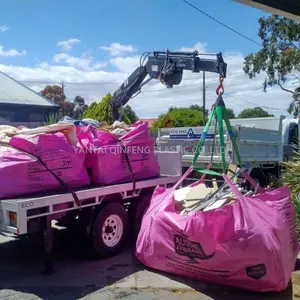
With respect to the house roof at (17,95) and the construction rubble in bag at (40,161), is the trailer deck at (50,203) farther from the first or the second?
the house roof at (17,95)

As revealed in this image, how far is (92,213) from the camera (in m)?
6.02

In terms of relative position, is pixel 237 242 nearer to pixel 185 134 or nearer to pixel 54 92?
pixel 185 134

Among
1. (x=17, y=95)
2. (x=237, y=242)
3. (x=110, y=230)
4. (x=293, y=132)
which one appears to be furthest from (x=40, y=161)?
(x=17, y=95)

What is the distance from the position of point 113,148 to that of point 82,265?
1820 mm

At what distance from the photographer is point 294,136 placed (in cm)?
1343

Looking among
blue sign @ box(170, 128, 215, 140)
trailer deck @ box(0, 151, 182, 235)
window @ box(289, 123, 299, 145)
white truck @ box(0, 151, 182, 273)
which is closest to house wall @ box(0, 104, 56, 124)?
blue sign @ box(170, 128, 215, 140)

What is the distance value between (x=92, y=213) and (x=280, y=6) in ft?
12.0

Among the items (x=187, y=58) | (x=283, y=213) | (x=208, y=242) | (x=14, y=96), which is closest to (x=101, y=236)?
(x=208, y=242)

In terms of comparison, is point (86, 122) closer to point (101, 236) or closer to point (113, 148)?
point (113, 148)

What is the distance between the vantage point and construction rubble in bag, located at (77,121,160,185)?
6398 millimetres

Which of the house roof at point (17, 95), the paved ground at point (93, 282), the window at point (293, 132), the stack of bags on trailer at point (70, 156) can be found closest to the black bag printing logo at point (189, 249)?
the paved ground at point (93, 282)

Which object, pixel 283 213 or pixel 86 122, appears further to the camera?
pixel 86 122

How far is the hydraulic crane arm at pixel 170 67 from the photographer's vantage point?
1271 centimetres

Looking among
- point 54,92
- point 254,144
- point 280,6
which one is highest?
point 54,92
